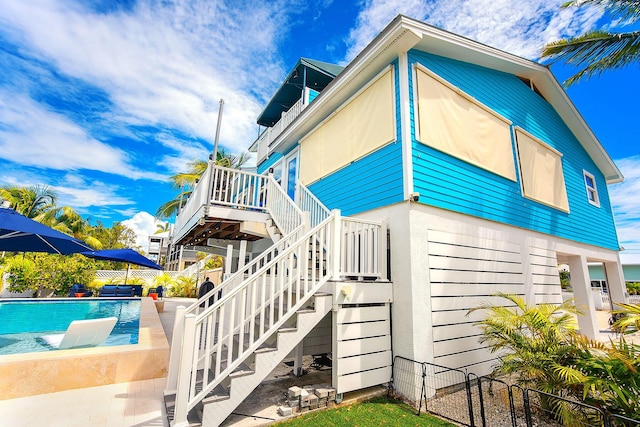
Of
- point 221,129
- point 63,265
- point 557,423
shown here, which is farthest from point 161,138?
point 557,423

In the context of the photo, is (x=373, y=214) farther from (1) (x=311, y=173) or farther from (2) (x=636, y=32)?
(2) (x=636, y=32)

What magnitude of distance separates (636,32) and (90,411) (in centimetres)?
1436

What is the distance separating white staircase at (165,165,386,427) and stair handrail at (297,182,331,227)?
0.67 m

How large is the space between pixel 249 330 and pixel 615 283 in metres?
13.3

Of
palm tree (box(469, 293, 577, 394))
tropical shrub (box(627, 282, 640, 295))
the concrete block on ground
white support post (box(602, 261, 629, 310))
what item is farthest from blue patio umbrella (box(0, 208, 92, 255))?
tropical shrub (box(627, 282, 640, 295))

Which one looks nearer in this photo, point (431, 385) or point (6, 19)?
point (431, 385)

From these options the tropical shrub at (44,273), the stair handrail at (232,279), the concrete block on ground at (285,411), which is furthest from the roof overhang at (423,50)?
the tropical shrub at (44,273)

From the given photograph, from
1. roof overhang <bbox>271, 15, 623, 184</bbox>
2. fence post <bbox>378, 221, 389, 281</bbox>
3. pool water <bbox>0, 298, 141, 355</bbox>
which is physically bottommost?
pool water <bbox>0, 298, 141, 355</bbox>

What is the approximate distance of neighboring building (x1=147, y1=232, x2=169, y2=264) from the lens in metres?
37.2

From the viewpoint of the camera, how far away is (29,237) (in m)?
6.64

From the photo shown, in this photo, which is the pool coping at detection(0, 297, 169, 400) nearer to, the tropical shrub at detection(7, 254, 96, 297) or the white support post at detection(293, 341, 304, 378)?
the white support post at detection(293, 341, 304, 378)

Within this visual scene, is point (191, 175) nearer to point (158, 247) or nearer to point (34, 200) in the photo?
point (34, 200)

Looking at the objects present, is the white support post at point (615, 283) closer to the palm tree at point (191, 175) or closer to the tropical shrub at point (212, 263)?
the palm tree at point (191, 175)

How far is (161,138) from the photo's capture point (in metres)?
25.7
